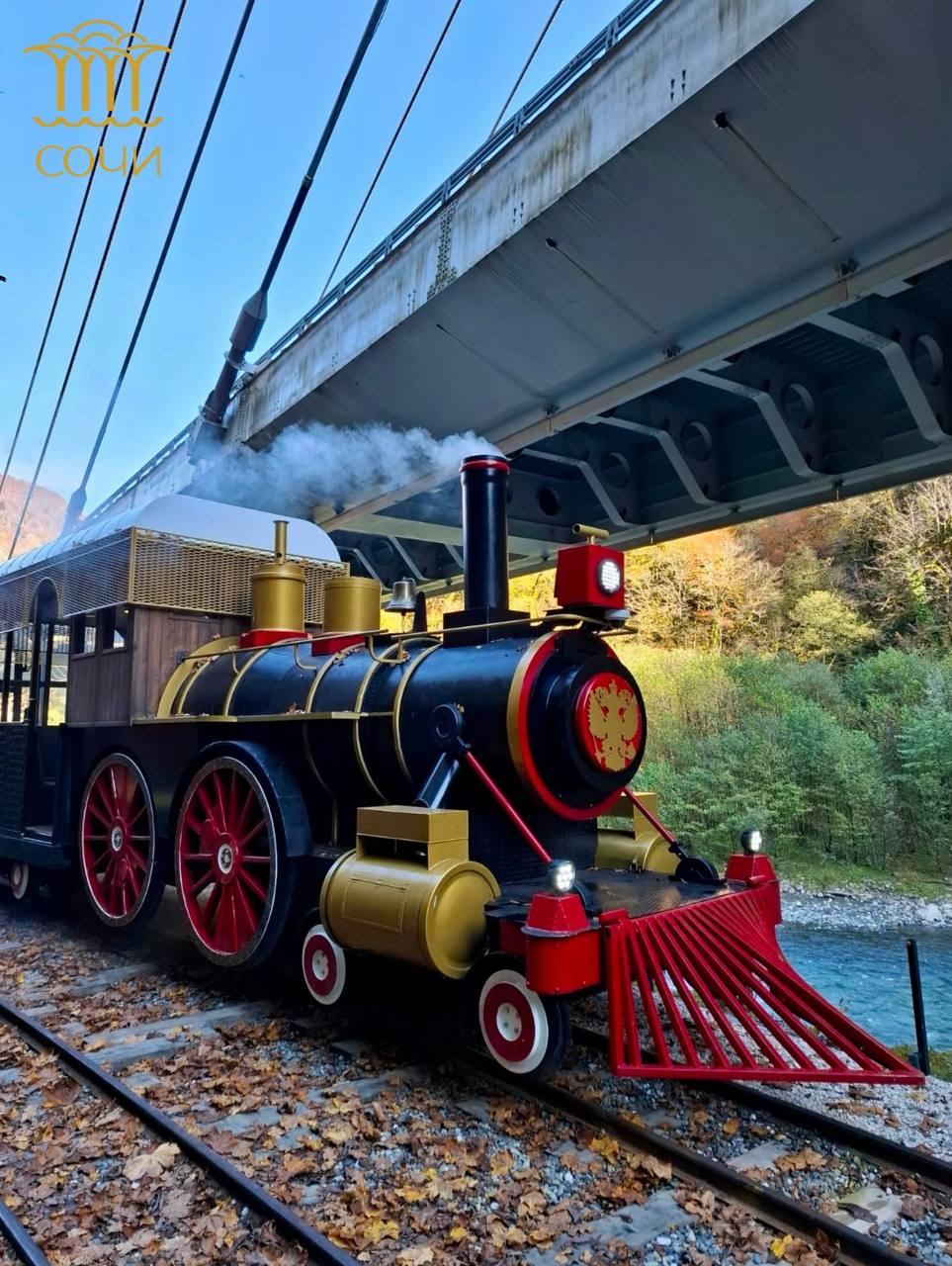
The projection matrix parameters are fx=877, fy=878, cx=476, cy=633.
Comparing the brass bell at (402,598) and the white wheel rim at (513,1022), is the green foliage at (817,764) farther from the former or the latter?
the white wheel rim at (513,1022)

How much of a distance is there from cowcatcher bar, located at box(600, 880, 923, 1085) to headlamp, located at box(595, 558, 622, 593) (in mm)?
1637

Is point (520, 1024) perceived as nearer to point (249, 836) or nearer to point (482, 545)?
point (249, 836)

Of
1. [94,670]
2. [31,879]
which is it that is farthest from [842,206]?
[31,879]

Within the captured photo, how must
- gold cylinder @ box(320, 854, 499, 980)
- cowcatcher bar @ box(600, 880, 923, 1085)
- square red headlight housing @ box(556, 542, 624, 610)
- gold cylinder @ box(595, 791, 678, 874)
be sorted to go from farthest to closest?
gold cylinder @ box(595, 791, 678, 874)
square red headlight housing @ box(556, 542, 624, 610)
gold cylinder @ box(320, 854, 499, 980)
cowcatcher bar @ box(600, 880, 923, 1085)

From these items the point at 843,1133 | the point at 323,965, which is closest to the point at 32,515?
the point at 323,965

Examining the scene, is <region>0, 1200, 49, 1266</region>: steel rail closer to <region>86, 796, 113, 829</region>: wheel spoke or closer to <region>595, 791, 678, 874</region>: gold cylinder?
<region>595, 791, 678, 874</region>: gold cylinder

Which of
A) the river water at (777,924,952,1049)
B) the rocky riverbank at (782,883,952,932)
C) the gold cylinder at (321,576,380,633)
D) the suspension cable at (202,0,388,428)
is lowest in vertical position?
the river water at (777,924,952,1049)

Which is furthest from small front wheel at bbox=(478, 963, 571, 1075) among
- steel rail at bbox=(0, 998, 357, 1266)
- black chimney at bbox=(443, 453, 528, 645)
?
black chimney at bbox=(443, 453, 528, 645)

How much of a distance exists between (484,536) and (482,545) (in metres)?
0.05

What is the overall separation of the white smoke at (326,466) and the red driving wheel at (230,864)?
337cm

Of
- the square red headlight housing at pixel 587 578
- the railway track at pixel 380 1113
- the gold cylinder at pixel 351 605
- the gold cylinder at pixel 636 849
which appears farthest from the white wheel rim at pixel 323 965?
the gold cylinder at pixel 351 605

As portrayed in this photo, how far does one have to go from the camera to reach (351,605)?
6.82 m

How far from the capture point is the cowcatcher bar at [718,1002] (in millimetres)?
3279

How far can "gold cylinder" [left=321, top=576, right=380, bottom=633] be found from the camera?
6.82 m
